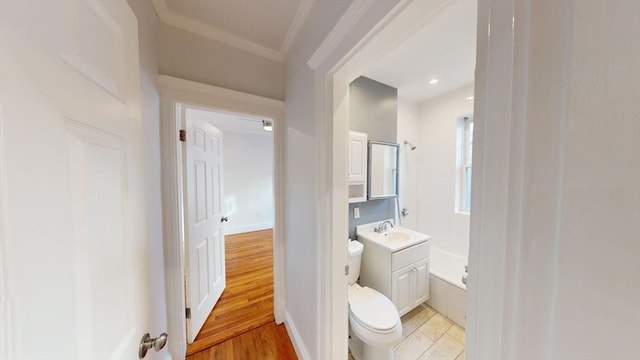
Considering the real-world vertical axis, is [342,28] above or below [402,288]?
above

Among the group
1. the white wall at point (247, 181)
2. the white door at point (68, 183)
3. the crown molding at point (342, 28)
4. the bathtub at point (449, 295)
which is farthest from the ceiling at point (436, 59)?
the white wall at point (247, 181)

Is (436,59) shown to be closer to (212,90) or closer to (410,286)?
(212,90)

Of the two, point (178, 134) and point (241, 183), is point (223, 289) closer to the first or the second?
point (178, 134)

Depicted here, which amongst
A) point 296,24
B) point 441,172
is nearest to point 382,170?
point 441,172

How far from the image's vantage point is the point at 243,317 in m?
1.88

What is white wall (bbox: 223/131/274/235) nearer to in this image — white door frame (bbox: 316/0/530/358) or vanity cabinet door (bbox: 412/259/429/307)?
vanity cabinet door (bbox: 412/259/429/307)

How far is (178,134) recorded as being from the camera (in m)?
1.41

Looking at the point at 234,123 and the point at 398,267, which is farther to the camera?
the point at 234,123

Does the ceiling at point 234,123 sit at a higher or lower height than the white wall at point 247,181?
higher

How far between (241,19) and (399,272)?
2333 millimetres

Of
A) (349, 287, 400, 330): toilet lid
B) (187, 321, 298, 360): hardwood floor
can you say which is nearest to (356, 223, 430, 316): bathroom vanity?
(349, 287, 400, 330): toilet lid

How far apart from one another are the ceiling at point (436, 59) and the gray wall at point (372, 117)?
4.2 inches

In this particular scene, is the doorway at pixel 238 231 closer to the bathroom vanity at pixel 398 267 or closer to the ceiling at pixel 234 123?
the ceiling at pixel 234 123

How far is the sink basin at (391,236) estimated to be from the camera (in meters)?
1.86
